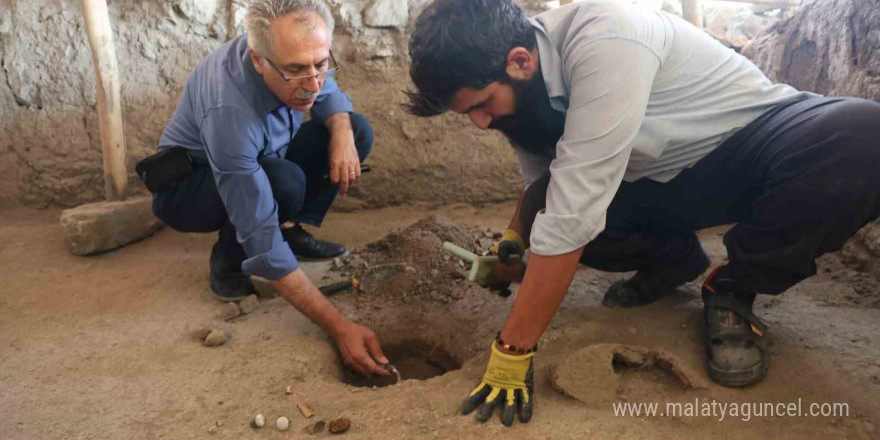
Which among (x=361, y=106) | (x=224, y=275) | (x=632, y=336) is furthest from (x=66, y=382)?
(x=361, y=106)

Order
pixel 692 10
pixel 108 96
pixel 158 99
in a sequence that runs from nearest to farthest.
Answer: pixel 108 96 → pixel 158 99 → pixel 692 10

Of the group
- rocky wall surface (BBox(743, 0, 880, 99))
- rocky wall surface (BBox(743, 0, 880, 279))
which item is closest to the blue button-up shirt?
rocky wall surface (BBox(743, 0, 880, 279))

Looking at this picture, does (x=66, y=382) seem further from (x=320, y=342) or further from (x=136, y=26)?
(x=136, y=26)

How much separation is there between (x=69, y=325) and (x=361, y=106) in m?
1.74

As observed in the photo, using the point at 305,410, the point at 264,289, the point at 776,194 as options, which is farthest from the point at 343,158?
the point at 776,194

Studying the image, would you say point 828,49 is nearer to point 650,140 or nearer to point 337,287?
point 650,140

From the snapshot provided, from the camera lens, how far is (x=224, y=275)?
8.25ft

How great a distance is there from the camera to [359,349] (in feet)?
6.50

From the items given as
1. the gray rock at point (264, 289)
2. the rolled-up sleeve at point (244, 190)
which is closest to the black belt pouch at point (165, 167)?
the rolled-up sleeve at point (244, 190)

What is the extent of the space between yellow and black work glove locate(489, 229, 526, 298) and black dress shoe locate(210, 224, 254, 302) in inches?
39.2

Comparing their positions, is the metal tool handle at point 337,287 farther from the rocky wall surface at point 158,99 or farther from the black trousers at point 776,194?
the rocky wall surface at point 158,99

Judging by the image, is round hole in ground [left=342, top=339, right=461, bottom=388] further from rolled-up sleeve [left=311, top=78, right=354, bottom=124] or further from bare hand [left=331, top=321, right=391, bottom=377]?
rolled-up sleeve [left=311, top=78, right=354, bottom=124]

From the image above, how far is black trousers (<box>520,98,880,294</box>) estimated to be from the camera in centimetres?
155

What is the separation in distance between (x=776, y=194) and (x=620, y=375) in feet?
2.06
